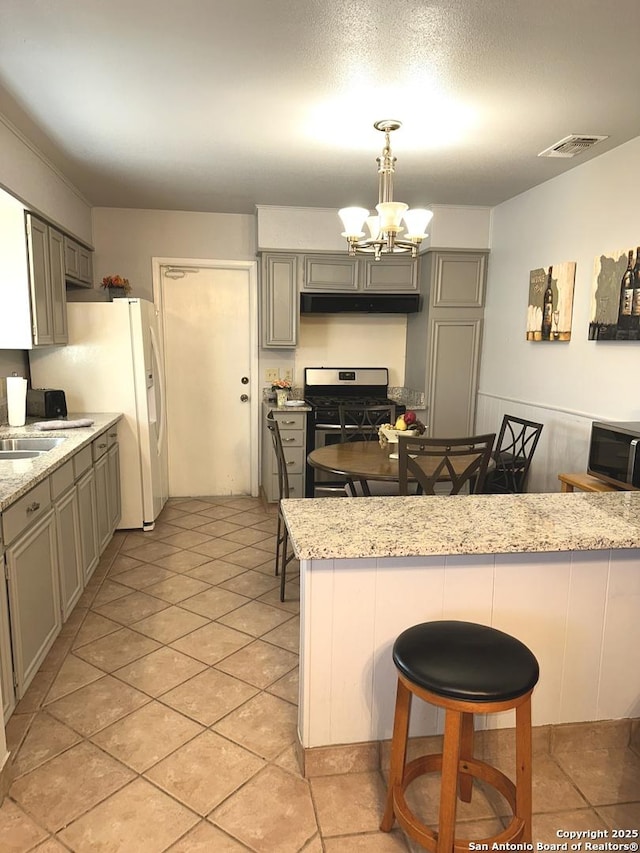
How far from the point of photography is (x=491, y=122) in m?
2.68

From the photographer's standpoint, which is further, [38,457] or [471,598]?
[38,457]

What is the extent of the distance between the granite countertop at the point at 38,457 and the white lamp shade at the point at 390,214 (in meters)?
1.86

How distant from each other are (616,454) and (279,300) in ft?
9.37

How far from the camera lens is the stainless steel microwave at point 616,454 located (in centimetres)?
242

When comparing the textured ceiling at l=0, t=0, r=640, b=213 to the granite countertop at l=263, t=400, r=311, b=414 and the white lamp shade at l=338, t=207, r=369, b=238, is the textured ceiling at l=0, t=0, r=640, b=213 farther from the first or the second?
the granite countertop at l=263, t=400, r=311, b=414

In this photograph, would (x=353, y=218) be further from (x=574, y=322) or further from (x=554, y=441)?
(x=554, y=441)

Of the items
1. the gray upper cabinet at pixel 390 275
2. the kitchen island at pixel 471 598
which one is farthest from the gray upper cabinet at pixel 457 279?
the kitchen island at pixel 471 598

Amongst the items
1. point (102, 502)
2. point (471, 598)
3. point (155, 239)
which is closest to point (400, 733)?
point (471, 598)

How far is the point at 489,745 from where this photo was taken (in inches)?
71.7

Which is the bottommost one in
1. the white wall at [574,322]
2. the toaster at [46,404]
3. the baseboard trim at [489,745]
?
the baseboard trim at [489,745]

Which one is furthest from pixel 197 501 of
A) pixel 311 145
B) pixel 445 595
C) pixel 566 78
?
pixel 566 78

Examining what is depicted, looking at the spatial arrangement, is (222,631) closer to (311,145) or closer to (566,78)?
(311,145)

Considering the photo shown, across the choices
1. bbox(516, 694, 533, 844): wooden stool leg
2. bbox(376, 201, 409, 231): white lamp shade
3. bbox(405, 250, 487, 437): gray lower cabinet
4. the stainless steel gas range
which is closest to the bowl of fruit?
bbox(376, 201, 409, 231): white lamp shade

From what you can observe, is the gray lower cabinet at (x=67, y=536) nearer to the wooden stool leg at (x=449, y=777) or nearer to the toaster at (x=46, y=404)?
the toaster at (x=46, y=404)
